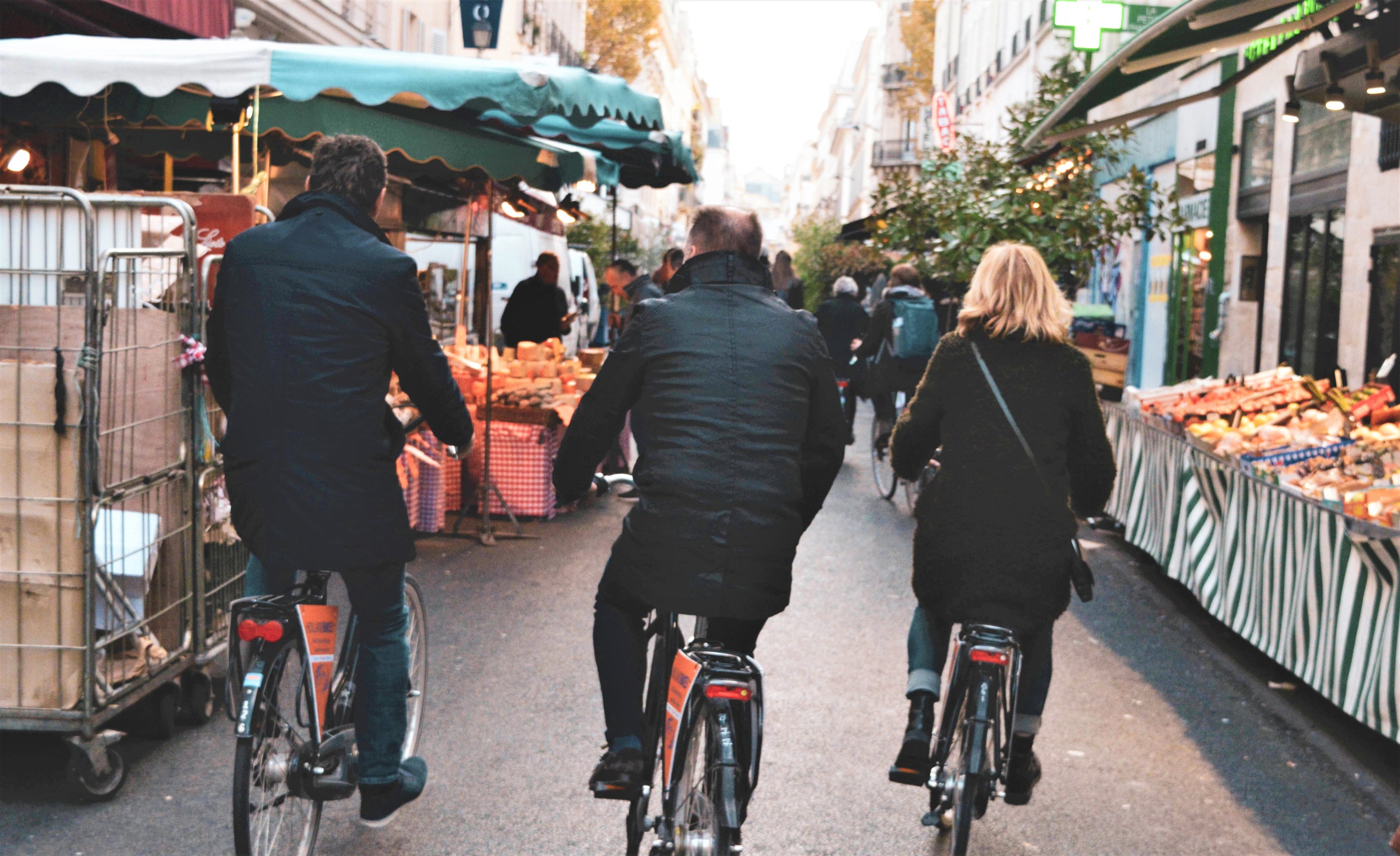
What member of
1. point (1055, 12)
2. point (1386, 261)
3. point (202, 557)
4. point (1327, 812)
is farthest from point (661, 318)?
point (1055, 12)

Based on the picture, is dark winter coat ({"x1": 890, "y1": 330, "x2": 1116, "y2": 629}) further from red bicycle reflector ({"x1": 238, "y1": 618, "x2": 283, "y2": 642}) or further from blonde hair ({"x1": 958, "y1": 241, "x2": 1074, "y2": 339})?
red bicycle reflector ({"x1": 238, "y1": 618, "x2": 283, "y2": 642})

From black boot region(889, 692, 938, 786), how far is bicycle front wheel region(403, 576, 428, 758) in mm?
1523

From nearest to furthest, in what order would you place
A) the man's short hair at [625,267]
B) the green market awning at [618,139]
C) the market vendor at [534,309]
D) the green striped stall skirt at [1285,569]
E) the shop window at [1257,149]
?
the green striped stall skirt at [1285,569] → the green market awning at [618,139] → the man's short hair at [625,267] → the market vendor at [534,309] → the shop window at [1257,149]

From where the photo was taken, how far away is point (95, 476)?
14.7 ft

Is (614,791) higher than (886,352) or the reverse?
the reverse

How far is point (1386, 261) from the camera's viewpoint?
438 inches

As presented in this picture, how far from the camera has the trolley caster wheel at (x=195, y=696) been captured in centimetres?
530

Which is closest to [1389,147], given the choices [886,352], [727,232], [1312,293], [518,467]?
[1312,293]

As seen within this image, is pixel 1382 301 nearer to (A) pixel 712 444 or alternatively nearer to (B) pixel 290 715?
(A) pixel 712 444

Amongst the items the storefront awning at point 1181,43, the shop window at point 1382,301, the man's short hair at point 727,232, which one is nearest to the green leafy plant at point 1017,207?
the shop window at point 1382,301

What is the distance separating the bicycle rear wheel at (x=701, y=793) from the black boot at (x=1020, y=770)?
1.29 metres

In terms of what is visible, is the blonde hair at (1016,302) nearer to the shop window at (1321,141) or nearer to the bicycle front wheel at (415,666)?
the bicycle front wheel at (415,666)

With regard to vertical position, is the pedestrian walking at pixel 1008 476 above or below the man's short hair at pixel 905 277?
below

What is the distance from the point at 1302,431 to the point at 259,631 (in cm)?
590
